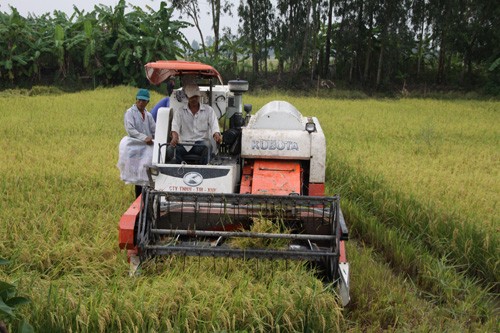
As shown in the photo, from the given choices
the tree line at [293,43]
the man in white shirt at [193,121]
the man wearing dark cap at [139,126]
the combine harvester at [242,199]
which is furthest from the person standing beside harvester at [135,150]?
the tree line at [293,43]

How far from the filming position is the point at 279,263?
375 centimetres

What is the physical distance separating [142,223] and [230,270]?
2.31 feet

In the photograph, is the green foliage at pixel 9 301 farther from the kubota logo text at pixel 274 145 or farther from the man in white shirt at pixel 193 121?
the man in white shirt at pixel 193 121

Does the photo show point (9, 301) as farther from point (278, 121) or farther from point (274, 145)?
point (278, 121)

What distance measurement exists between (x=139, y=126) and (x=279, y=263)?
2.84 meters

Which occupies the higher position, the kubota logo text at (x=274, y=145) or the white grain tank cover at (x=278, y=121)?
the white grain tank cover at (x=278, y=121)

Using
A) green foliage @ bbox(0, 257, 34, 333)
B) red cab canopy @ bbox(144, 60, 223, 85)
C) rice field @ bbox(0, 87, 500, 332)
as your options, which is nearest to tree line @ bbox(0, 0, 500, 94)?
rice field @ bbox(0, 87, 500, 332)

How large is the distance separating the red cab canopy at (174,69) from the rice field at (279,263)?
4.53ft

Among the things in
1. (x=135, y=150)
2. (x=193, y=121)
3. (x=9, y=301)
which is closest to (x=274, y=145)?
(x=193, y=121)

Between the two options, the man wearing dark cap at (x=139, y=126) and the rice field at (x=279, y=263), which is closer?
the rice field at (x=279, y=263)

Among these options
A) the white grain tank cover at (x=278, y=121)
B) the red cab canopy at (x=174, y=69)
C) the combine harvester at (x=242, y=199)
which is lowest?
the combine harvester at (x=242, y=199)

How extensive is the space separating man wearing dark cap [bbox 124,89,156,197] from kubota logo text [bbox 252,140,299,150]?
1394 millimetres

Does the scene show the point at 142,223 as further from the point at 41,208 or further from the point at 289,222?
the point at 41,208

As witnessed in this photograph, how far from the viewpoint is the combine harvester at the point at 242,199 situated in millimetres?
3762
